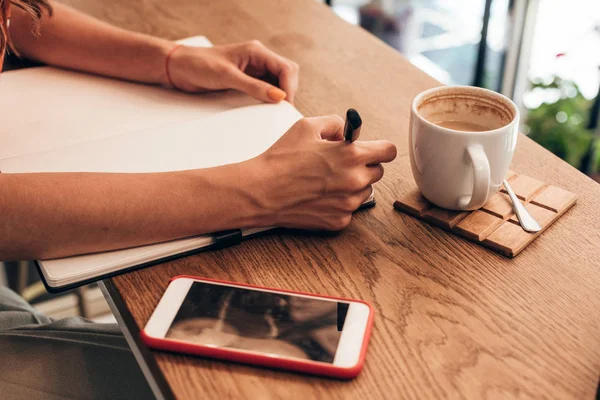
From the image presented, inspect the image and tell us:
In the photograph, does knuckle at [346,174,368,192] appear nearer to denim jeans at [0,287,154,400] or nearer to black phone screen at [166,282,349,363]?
black phone screen at [166,282,349,363]

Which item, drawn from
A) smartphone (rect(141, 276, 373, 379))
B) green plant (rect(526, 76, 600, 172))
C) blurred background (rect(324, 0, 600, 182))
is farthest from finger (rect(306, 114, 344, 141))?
green plant (rect(526, 76, 600, 172))

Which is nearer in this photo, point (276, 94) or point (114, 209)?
point (114, 209)

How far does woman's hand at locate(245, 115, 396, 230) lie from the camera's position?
26.0 inches

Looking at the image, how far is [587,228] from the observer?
666 millimetres

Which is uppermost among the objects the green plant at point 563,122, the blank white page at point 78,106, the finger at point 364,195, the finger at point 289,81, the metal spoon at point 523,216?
the finger at point 289,81

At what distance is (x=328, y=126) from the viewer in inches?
28.1

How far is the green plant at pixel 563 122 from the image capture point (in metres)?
2.16

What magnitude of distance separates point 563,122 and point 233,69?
1.71 m

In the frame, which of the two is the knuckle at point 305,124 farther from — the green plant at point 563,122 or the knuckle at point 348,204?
the green plant at point 563,122

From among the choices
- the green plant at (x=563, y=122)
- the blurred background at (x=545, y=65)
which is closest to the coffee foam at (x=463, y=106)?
the blurred background at (x=545, y=65)

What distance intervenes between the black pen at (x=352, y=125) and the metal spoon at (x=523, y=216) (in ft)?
0.64

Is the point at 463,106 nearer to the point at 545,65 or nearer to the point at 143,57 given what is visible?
the point at 143,57

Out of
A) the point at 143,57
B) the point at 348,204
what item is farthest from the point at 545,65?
the point at 348,204

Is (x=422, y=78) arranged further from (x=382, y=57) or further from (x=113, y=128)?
(x=113, y=128)
